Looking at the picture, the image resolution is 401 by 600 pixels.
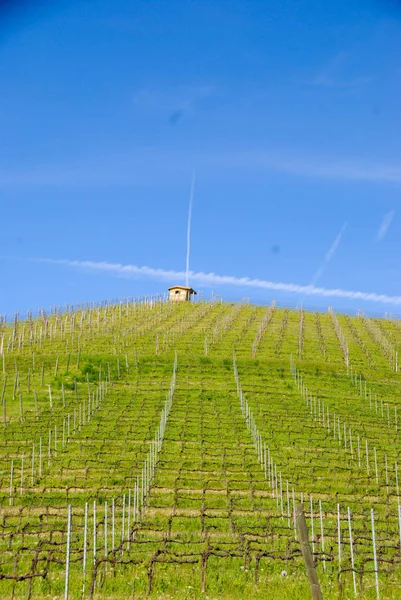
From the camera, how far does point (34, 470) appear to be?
83.7 ft

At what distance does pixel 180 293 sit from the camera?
316 ft

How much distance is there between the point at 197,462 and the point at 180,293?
7006cm

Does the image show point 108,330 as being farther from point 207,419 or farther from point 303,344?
point 207,419

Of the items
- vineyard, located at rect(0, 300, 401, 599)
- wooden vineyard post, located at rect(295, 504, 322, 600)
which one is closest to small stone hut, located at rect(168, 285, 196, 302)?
vineyard, located at rect(0, 300, 401, 599)

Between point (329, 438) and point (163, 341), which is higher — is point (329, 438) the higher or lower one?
the lower one

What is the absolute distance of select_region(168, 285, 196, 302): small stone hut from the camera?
9569cm

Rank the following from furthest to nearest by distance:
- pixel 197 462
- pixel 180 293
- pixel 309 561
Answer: pixel 180 293 < pixel 197 462 < pixel 309 561

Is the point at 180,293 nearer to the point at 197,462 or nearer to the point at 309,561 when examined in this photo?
the point at 197,462

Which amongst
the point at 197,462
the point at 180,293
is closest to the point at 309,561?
the point at 197,462

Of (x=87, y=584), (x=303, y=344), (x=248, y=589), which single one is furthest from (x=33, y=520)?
(x=303, y=344)

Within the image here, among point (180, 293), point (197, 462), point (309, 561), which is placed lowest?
point (197, 462)

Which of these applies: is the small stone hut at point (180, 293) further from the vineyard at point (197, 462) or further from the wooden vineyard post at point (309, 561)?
the wooden vineyard post at point (309, 561)

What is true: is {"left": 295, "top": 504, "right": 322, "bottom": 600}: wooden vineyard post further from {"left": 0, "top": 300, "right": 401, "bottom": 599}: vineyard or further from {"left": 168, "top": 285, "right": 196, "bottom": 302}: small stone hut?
{"left": 168, "top": 285, "right": 196, "bottom": 302}: small stone hut

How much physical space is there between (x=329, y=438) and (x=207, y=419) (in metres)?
7.26
